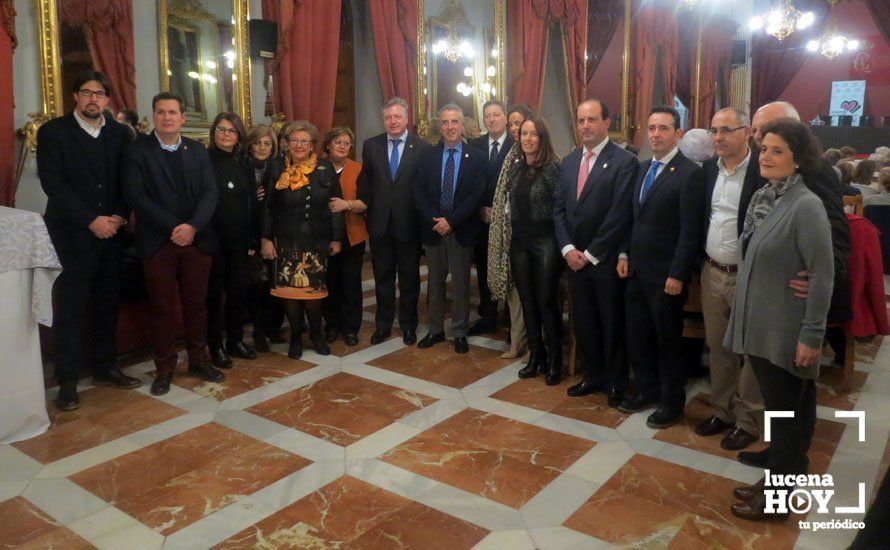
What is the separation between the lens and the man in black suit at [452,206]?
13.8ft

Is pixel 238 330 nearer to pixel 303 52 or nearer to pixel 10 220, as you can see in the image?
pixel 10 220

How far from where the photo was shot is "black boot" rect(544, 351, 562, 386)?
3836 mm

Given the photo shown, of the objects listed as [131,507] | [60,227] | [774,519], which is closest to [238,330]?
[60,227]

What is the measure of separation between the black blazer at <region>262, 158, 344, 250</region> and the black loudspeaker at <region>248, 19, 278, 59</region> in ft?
5.01

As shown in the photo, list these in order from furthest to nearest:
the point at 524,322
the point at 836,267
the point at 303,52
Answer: the point at 303,52, the point at 524,322, the point at 836,267

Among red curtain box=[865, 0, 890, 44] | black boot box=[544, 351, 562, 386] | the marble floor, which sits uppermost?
red curtain box=[865, 0, 890, 44]

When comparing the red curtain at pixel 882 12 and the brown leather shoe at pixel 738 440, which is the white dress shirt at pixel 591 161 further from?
the red curtain at pixel 882 12

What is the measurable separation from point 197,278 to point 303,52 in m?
2.47

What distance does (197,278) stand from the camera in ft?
12.4

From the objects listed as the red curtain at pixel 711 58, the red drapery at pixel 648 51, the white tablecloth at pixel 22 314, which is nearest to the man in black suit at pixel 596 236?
the white tablecloth at pixel 22 314

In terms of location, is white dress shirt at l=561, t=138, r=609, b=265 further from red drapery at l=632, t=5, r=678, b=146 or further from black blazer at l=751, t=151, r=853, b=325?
red drapery at l=632, t=5, r=678, b=146

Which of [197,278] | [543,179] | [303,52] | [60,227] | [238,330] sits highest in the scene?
[303,52]

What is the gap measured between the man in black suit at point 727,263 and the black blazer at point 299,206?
2168mm

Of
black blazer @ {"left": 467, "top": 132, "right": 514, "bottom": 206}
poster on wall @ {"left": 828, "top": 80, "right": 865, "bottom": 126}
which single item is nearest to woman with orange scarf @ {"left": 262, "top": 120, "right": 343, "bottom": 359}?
black blazer @ {"left": 467, "top": 132, "right": 514, "bottom": 206}
